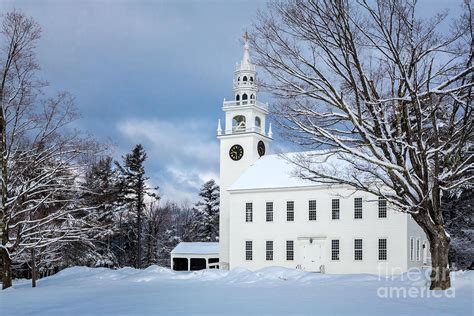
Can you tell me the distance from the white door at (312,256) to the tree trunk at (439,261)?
Result: 805 inches

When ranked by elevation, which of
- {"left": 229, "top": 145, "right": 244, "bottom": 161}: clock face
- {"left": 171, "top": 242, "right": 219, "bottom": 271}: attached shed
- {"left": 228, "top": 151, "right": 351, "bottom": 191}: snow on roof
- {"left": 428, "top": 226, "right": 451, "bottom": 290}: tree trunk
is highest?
{"left": 229, "top": 145, "right": 244, "bottom": 161}: clock face

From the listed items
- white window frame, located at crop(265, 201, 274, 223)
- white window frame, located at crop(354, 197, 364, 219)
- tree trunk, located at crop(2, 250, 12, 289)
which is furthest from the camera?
white window frame, located at crop(265, 201, 274, 223)

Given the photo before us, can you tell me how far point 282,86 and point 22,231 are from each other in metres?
13.3

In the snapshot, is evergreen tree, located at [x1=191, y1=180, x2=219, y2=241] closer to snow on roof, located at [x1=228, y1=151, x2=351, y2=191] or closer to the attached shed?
the attached shed

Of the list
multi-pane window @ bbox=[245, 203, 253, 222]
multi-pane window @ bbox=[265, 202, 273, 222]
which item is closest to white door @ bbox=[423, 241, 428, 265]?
multi-pane window @ bbox=[265, 202, 273, 222]

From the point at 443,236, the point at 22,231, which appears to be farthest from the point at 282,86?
the point at 22,231

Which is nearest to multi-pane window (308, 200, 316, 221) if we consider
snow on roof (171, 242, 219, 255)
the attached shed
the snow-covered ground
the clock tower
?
the clock tower

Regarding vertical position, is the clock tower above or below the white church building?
above

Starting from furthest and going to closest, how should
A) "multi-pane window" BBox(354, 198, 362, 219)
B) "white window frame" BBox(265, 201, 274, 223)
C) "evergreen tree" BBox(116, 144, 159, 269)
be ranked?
"evergreen tree" BBox(116, 144, 159, 269)
"white window frame" BBox(265, 201, 274, 223)
"multi-pane window" BBox(354, 198, 362, 219)

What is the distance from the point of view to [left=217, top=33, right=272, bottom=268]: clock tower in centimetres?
4691

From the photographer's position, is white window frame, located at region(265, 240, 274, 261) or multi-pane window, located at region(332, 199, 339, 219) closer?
multi-pane window, located at region(332, 199, 339, 219)

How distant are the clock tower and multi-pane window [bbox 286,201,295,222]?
5919mm

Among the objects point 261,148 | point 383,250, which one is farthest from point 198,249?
point 383,250

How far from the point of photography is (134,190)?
6328cm
